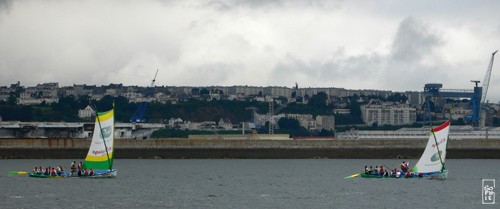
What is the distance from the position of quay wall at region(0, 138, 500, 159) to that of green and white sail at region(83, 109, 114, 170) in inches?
1801

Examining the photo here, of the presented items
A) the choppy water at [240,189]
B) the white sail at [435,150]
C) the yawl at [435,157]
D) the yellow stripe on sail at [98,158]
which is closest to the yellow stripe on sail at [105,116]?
the yellow stripe on sail at [98,158]

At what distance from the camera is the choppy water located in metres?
79.8

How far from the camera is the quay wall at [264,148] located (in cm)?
14438

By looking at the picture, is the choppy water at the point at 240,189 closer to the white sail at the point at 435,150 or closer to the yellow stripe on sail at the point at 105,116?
the white sail at the point at 435,150

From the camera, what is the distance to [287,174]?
113188 mm

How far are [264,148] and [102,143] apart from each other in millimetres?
52247

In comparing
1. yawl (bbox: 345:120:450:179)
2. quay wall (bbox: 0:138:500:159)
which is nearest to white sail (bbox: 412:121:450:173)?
yawl (bbox: 345:120:450:179)

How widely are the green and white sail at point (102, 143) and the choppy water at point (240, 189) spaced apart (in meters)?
1.54

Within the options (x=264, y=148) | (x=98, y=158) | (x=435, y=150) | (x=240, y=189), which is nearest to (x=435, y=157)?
(x=435, y=150)

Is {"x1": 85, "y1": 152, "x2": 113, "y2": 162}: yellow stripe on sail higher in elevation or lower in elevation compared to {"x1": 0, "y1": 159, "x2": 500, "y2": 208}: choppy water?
higher

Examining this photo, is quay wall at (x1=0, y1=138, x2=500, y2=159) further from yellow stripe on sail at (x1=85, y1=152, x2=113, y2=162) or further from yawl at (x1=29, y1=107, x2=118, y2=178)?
yellow stripe on sail at (x1=85, y1=152, x2=113, y2=162)

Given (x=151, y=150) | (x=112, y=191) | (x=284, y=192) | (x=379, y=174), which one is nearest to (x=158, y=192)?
(x=112, y=191)

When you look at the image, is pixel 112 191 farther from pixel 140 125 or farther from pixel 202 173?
pixel 140 125

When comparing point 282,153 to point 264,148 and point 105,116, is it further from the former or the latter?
point 105,116
